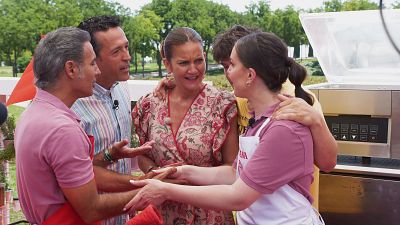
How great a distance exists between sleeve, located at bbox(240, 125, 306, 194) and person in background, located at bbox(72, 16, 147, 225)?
0.39 meters

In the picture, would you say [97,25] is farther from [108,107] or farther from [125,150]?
[125,150]

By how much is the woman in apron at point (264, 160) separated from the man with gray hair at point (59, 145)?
0.13 meters

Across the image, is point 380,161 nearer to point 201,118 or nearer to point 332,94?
point 332,94

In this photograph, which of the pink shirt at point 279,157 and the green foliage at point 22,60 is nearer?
the pink shirt at point 279,157

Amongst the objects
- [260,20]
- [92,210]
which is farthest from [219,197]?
[260,20]

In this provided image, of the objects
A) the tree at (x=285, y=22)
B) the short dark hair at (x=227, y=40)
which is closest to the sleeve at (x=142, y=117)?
the short dark hair at (x=227, y=40)

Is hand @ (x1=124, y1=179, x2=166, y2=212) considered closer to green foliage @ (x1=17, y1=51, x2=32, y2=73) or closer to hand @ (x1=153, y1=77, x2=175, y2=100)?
hand @ (x1=153, y1=77, x2=175, y2=100)

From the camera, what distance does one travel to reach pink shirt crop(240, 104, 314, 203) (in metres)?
0.92

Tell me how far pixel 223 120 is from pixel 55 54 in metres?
0.47

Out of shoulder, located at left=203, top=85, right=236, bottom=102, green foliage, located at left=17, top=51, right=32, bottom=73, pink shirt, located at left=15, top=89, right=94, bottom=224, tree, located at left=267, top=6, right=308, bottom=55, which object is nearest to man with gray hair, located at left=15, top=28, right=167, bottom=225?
pink shirt, located at left=15, top=89, right=94, bottom=224

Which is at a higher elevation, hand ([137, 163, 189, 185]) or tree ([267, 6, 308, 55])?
tree ([267, 6, 308, 55])

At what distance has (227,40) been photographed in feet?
4.25

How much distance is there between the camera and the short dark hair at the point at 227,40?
1.29 meters

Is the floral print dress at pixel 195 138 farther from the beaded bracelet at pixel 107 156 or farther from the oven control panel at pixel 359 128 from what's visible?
the oven control panel at pixel 359 128
